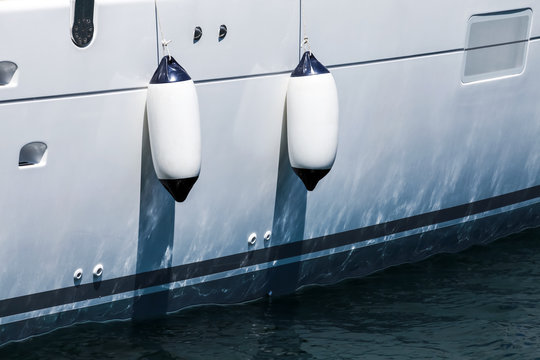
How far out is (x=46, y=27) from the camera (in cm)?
376

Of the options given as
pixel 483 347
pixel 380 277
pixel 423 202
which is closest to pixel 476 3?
pixel 423 202

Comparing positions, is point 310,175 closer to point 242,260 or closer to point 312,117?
point 312,117

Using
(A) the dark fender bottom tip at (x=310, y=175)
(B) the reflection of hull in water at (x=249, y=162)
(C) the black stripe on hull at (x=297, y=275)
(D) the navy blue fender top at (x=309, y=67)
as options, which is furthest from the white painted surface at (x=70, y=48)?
(C) the black stripe on hull at (x=297, y=275)

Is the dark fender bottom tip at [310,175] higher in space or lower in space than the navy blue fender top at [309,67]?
lower

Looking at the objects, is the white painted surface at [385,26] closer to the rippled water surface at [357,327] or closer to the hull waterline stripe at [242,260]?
the hull waterline stripe at [242,260]

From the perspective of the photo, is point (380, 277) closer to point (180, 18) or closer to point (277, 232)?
point (277, 232)

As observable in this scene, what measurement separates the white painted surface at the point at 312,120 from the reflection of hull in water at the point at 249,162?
0.48ft

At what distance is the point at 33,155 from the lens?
153 inches

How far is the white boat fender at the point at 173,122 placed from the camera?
3.91 metres

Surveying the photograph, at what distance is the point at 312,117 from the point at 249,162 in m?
0.39

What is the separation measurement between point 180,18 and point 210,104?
0.41m

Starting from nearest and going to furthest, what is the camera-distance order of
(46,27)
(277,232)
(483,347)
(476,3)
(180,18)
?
(46,27), (180,18), (483,347), (277,232), (476,3)

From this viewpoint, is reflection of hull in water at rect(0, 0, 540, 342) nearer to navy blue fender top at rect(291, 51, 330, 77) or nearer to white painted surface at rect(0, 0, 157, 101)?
white painted surface at rect(0, 0, 157, 101)

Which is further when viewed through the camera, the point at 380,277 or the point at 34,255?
the point at 380,277
